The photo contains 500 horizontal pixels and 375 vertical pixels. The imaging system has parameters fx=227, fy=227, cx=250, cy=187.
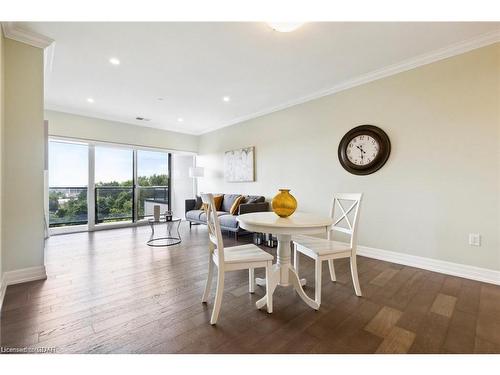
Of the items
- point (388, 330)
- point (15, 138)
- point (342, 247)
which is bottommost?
point (388, 330)

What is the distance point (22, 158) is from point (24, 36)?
1.24 metres

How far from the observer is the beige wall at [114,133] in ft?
14.9

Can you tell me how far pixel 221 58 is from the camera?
2768mm

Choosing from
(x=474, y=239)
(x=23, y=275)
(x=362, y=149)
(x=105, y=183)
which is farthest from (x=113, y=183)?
(x=474, y=239)

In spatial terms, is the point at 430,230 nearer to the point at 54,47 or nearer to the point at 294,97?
the point at 294,97

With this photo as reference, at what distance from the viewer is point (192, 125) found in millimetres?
5906

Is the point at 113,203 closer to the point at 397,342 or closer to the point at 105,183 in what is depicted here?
the point at 105,183

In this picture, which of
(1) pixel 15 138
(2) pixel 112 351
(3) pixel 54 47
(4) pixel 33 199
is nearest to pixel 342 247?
(2) pixel 112 351

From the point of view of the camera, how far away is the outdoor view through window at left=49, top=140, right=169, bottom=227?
189 inches

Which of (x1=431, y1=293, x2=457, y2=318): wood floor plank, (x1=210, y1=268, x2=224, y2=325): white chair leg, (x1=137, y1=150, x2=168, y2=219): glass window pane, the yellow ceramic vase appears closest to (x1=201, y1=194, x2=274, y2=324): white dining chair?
(x1=210, y1=268, x2=224, y2=325): white chair leg

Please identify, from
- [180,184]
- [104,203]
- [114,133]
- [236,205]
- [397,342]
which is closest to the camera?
[397,342]

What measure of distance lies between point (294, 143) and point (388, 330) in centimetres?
315

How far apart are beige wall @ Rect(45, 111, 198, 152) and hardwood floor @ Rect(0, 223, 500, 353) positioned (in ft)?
10.2
